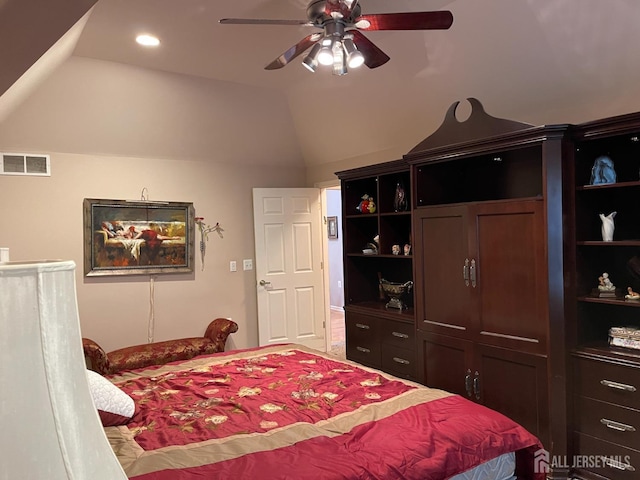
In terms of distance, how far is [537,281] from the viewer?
2857 mm

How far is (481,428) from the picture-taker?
6.82 feet

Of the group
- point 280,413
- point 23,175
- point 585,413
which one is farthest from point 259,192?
point 585,413

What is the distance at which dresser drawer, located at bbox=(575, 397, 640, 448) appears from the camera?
2.58 m

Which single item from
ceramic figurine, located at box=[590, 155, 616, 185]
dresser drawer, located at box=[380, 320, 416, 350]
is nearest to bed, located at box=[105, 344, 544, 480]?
dresser drawer, located at box=[380, 320, 416, 350]

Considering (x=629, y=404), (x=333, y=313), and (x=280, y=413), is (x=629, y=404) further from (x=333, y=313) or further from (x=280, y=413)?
(x=333, y=313)

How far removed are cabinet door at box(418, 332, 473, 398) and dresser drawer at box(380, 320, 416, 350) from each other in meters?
0.15

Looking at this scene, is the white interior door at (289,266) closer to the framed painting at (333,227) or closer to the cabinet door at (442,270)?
the cabinet door at (442,270)

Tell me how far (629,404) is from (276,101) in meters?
3.97

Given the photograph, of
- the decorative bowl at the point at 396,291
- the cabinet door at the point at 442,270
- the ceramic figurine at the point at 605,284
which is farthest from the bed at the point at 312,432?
the decorative bowl at the point at 396,291

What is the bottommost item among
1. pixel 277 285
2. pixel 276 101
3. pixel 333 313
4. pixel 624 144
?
pixel 333 313

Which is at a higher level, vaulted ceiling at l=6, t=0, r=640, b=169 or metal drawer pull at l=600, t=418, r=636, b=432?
vaulted ceiling at l=6, t=0, r=640, b=169

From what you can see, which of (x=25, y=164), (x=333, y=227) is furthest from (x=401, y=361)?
(x=333, y=227)

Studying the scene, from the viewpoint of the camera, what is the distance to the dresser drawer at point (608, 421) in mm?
2576

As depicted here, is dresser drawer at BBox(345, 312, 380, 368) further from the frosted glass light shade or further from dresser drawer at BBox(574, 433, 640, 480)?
the frosted glass light shade
